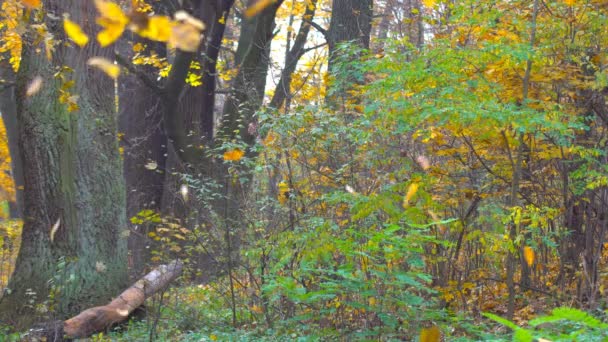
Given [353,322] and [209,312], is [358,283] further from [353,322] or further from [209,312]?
[209,312]

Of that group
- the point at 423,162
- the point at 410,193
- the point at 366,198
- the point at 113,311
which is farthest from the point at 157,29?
the point at 113,311

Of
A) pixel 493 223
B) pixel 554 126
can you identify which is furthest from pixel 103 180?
pixel 554 126

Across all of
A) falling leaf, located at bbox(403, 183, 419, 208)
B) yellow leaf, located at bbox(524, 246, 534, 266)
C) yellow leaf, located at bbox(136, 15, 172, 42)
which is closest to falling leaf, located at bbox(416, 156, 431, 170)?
falling leaf, located at bbox(403, 183, 419, 208)

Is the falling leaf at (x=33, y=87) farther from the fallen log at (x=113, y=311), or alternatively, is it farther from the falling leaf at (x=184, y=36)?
the falling leaf at (x=184, y=36)

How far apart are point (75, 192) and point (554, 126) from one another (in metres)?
6.36

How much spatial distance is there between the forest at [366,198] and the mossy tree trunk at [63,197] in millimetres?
23

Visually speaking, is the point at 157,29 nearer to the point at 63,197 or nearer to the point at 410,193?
the point at 410,193

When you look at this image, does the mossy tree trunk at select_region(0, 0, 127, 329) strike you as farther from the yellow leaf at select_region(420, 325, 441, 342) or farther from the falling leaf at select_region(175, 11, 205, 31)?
the falling leaf at select_region(175, 11, 205, 31)

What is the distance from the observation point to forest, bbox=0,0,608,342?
6457 millimetres

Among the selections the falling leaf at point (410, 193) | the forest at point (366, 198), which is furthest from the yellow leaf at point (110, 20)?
the falling leaf at point (410, 193)

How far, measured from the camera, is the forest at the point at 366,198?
21.2ft

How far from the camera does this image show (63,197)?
367 inches

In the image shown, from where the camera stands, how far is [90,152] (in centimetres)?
993

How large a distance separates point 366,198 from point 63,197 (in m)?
4.58
